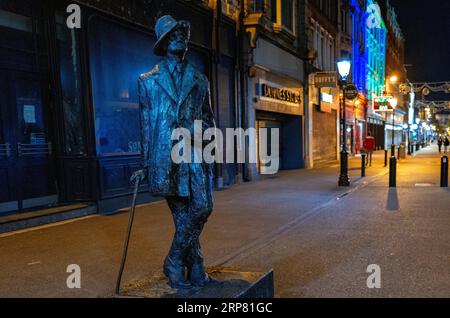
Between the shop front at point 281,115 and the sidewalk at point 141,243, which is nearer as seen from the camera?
the sidewalk at point 141,243

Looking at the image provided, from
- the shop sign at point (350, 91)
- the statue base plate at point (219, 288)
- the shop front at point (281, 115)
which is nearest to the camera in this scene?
the statue base plate at point (219, 288)

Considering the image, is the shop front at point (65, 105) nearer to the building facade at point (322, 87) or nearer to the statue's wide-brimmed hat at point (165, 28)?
the statue's wide-brimmed hat at point (165, 28)

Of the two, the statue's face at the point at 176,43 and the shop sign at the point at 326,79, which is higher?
the shop sign at the point at 326,79

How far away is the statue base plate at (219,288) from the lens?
3.57 m

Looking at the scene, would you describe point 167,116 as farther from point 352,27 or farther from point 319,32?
point 352,27

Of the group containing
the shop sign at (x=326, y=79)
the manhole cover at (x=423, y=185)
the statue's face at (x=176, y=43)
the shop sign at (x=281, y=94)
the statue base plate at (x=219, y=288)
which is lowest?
the manhole cover at (x=423, y=185)

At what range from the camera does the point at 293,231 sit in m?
7.23

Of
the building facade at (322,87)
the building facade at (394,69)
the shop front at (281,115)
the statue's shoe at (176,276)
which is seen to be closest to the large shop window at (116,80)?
the statue's shoe at (176,276)

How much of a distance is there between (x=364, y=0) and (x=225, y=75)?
2589cm

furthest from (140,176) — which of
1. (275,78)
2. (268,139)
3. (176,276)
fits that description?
(268,139)

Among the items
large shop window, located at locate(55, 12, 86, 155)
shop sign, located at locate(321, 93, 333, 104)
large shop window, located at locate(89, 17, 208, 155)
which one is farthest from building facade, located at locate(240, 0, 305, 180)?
large shop window, located at locate(55, 12, 86, 155)

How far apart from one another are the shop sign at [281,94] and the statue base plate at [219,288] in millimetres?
13398

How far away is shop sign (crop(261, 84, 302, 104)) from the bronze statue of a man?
13337 millimetres
